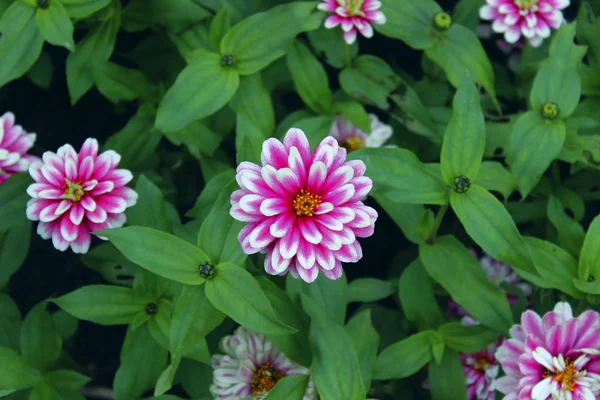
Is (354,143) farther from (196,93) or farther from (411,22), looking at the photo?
(196,93)

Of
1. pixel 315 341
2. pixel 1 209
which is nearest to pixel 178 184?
pixel 1 209

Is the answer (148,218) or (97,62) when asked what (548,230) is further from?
(97,62)

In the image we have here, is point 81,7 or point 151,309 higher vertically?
point 81,7

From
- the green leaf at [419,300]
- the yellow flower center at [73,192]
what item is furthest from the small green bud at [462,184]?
the yellow flower center at [73,192]

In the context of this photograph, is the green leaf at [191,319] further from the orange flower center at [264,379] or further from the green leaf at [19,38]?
the green leaf at [19,38]

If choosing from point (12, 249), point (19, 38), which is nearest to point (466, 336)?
point (12, 249)

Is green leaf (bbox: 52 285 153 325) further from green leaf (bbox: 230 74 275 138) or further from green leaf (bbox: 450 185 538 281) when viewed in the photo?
green leaf (bbox: 450 185 538 281)

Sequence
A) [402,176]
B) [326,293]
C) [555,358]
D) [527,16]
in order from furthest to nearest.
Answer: [527,16], [326,293], [402,176], [555,358]
